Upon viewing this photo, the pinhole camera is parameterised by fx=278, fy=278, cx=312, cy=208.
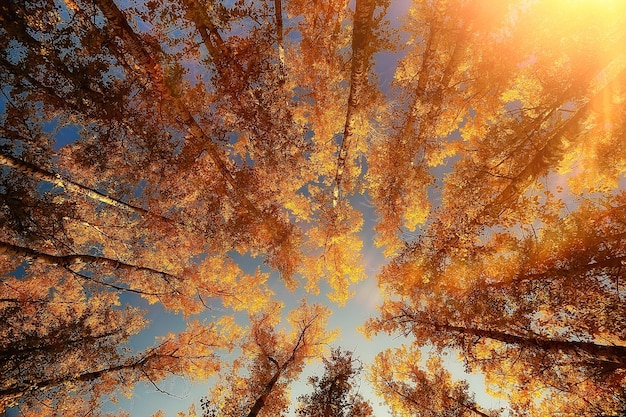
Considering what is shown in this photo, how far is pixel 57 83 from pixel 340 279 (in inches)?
576

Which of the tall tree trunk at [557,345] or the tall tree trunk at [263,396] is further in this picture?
the tall tree trunk at [263,396]

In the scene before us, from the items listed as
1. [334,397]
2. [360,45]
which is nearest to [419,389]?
[334,397]

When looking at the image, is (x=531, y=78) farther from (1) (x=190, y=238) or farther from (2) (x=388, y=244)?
(1) (x=190, y=238)

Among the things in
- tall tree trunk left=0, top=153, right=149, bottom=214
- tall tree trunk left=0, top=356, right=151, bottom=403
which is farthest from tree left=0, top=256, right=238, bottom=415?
tall tree trunk left=0, top=153, right=149, bottom=214

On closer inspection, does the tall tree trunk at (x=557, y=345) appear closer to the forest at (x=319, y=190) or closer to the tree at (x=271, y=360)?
the forest at (x=319, y=190)

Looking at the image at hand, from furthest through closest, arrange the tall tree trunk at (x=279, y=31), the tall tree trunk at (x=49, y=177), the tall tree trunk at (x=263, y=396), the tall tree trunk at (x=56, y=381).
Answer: the tall tree trunk at (x=263, y=396) < the tall tree trunk at (x=279, y=31) < the tall tree trunk at (x=56, y=381) < the tall tree trunk at (x=49, y=177)

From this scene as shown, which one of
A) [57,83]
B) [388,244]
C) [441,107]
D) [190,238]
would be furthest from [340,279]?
[57,83]

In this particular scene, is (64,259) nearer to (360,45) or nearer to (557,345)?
(360,45)

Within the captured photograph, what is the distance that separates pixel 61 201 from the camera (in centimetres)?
934

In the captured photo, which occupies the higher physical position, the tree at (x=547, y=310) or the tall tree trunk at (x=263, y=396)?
the tree at (x=547, y=310)

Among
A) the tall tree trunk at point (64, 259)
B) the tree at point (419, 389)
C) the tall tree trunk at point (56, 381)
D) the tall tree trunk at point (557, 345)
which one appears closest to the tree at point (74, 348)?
the tall tree trunk at point (56, 381)

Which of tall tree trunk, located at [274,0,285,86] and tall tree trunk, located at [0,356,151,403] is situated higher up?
tall tree trunk, located at [274,0,285,86]

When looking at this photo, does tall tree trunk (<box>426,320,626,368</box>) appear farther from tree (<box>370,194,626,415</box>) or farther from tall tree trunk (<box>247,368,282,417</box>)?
tall tree trunk (<box>247,368,282,417</box>)

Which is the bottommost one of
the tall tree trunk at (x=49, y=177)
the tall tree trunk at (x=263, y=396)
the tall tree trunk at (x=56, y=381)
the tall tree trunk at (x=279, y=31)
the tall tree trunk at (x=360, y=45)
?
the tall tree trunk at (x=56, y=381)
